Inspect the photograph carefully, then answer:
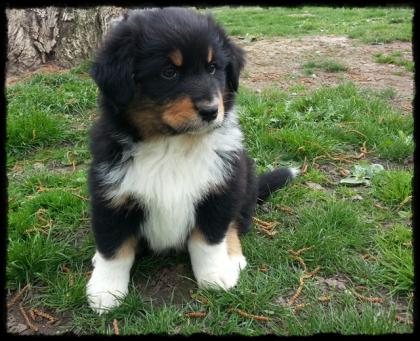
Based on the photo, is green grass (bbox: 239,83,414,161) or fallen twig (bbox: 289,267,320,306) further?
green grass (bbox: 239,83,414,161)

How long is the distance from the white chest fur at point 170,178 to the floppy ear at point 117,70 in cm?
34

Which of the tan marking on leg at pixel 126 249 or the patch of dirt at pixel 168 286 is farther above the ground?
the tan marking on leg at pixel 126 249

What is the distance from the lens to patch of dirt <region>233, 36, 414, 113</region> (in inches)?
256

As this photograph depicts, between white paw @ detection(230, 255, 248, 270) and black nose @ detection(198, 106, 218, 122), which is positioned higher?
black nose @ detection(198, 106, 218, 122)

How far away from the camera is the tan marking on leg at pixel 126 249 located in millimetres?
2791

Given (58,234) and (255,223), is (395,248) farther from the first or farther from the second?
(58,234)

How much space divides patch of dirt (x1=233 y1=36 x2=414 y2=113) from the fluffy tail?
7.83 feet

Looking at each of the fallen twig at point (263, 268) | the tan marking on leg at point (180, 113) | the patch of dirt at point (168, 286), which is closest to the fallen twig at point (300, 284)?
the fallen twig at point (263, 268)

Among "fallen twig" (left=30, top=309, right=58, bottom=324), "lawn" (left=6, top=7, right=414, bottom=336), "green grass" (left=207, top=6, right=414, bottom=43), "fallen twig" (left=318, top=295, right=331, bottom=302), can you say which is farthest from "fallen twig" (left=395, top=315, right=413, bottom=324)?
"green grass" (left=207, top=6, right=414, bottom=43)

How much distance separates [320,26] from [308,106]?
6196 millimetres

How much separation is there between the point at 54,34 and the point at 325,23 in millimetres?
7252

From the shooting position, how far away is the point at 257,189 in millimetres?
3637

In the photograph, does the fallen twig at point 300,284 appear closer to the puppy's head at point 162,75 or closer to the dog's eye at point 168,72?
the puppy's head at point 162,75

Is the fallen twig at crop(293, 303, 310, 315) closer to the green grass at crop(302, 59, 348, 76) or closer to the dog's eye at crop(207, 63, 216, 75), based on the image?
the dog's eye at crop(207, 63, 216, 75)
